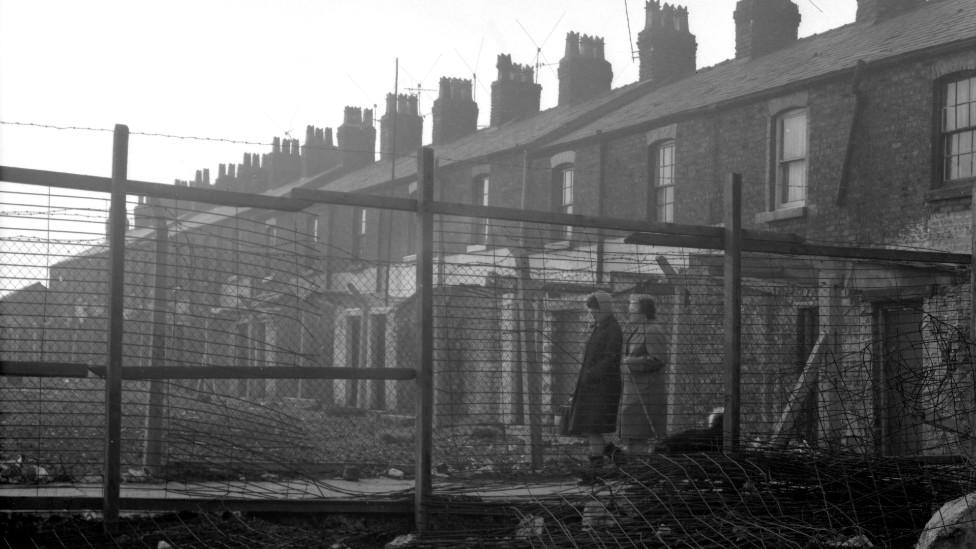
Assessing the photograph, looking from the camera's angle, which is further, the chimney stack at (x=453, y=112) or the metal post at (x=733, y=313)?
the chimney stack at (x=453, y=112)

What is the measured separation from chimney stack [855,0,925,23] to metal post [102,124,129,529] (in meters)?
15.9

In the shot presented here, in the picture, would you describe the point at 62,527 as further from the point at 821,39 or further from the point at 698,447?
the point at 821,39

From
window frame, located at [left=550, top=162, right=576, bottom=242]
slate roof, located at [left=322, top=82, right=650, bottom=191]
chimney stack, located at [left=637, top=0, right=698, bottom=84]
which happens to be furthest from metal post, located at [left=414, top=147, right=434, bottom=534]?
chimney stack, located at [left=637, top=0, right=698, bottom=84]

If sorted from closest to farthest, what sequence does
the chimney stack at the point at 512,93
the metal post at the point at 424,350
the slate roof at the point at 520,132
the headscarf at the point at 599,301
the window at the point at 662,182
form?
the metal post at the point at 424,350 → the headscarf at the point at 599,301 → the window at the point at 662,182 → the slate roof at the point at 520,132 → the chimney stack at the point at 512,93

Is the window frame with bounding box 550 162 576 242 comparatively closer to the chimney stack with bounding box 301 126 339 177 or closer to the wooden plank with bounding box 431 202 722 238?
the wooden plank with bounding box 431 202 722 238

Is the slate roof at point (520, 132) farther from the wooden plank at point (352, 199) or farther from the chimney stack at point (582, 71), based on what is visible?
the wooden plank at point (352, 199)

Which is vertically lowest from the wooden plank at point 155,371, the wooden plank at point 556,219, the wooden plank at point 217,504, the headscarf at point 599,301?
the wooden plank at point 217,504

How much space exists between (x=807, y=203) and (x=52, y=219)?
13.0m

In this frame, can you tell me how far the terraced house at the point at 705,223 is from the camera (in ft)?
30.6

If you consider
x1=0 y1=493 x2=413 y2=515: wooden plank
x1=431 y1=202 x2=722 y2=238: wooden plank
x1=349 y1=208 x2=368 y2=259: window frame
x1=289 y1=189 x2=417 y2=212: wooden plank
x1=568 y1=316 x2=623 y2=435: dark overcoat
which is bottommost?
x1=0 y1=493 x2=413 y2=515: wooden plank

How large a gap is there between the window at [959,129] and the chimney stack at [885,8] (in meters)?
4.25

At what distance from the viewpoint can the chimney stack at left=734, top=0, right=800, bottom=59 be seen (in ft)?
68.3

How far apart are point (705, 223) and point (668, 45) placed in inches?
312

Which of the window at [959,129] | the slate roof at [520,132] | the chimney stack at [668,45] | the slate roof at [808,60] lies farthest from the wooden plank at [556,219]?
the chimney stack at [668,45]
